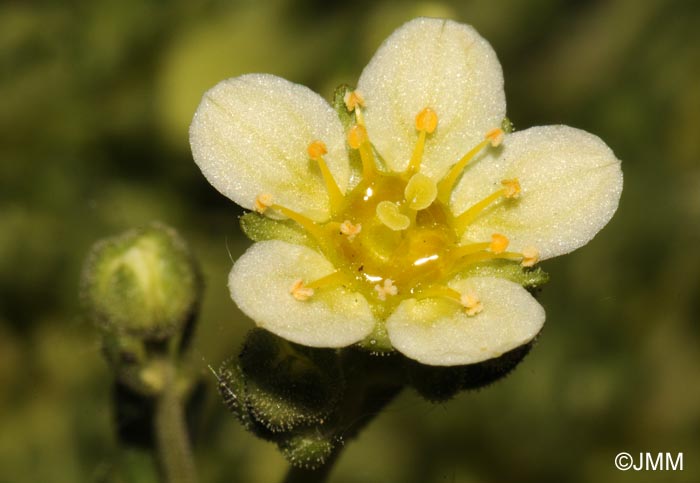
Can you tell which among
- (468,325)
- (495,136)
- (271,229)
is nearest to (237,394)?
(271,229)

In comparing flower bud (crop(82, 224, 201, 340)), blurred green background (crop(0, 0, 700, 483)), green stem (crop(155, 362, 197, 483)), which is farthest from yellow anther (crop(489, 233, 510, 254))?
blurred green background (crop(0, 0, 700, 483))

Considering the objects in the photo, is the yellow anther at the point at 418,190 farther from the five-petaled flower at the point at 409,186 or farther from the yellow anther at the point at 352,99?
the yellow anther at the point at 352,99

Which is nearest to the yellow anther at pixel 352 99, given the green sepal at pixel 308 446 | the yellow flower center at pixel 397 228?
the yellow flower center at pixel 397 228

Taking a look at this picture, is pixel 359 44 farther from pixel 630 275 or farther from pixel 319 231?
pixel 319 231

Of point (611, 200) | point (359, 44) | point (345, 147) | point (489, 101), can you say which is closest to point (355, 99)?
point (345, 147)

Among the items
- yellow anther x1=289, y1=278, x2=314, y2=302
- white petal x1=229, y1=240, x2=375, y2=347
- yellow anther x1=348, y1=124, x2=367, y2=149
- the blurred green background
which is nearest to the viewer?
white petal x1=229, y1=240, x2=375, y2=347

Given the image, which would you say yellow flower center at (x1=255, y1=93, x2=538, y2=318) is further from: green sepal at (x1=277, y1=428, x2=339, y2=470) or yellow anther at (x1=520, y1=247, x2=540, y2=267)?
green sepal at (x1=277, y1=428, x2=339, y2=470)
